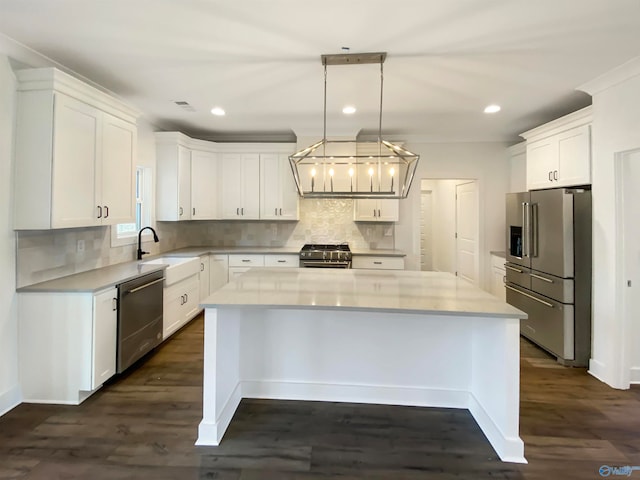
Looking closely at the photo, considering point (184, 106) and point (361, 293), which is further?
point (184, 106)

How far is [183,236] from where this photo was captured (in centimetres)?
528

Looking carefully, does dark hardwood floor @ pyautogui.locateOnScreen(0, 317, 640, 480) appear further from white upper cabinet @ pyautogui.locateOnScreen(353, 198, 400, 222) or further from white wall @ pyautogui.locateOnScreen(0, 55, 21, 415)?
white upper cabinet @ pyautogui.locateOnScreen(353, 198, 400, 222)

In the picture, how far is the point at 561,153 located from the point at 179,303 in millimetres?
4455

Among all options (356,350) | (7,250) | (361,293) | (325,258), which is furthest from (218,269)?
(361,293)

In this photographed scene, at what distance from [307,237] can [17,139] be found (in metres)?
3.54

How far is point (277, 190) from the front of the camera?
511 cm

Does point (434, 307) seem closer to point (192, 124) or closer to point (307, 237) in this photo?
point (307, 237)

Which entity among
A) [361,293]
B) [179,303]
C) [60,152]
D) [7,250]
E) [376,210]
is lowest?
[179,303]

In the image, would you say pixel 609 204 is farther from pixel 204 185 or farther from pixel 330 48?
pixel 204 185

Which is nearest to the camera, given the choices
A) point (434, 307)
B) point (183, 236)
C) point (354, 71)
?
point (434, 307)

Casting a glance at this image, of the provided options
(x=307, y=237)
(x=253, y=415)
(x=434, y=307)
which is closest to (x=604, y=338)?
(x=434, y=307)

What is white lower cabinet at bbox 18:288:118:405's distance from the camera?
8.41 ft

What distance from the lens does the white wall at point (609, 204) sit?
283cm

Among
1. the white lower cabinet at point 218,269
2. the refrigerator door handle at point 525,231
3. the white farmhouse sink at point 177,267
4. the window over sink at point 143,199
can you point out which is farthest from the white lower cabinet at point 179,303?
the refrigerator door handle at point 525,231
